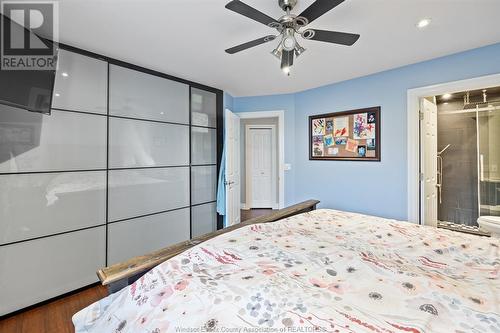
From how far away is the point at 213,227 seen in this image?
352 cm

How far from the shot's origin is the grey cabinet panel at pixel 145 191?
2447 millimetres

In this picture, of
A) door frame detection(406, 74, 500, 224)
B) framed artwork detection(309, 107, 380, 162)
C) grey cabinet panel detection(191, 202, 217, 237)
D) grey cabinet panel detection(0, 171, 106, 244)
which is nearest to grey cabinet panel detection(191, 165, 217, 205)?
grey cabinet panel detection(191, 202, 217, 237)

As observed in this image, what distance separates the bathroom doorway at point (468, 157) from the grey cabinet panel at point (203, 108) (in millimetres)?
3159

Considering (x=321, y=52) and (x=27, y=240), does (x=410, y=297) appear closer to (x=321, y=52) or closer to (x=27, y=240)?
(x=321, y=52)

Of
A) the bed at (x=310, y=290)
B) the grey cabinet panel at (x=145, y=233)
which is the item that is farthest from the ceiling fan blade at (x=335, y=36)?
the grey cabinet panel at (x=145, y=233)

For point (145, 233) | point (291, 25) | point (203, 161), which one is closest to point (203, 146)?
point (203, 161)

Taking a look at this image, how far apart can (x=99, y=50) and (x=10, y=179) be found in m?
1.34

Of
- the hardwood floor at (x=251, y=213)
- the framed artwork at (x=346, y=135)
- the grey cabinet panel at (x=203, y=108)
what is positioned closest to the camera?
the framed artwork at (x=346, y=135)

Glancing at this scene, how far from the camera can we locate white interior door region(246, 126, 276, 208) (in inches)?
226

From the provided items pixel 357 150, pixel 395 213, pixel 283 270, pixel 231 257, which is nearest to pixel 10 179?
pixel 231 257

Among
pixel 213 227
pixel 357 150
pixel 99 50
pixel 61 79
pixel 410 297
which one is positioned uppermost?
pixel 99 50

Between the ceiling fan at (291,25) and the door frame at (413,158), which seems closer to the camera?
the ceiling fan at (291,25)

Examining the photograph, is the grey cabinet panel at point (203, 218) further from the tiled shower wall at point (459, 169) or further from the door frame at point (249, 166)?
the tiled shower wall at point (459, 169)

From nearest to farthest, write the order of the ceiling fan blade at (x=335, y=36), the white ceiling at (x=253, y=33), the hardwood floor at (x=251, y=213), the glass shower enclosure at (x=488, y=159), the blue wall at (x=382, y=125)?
the ceiling fan blade at (x=335, y=36), the white ceiling at (x=253, y=33), the blue wall at (x=382, y=125), the glass shower enclosure at (x=488, y=159), the hardwood floor at (x=251, y=213)
